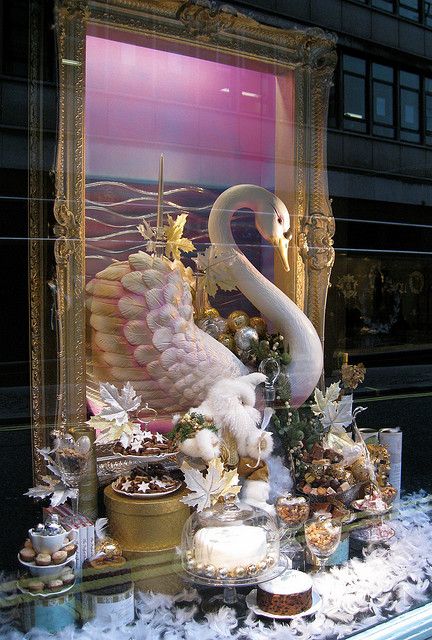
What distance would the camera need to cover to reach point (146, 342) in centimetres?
278

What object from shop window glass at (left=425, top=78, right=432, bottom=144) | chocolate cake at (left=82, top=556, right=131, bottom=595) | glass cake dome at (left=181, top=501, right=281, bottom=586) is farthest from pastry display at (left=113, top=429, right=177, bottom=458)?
shop window glass at (left=425, top=78, right=432, bottom=144)

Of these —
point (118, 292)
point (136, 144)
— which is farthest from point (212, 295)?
point (136, 144)

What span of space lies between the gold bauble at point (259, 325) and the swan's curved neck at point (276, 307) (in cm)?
4

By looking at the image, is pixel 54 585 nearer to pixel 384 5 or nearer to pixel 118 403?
pixel 118 403

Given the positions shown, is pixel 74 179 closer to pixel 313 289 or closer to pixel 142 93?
pixel 142 93

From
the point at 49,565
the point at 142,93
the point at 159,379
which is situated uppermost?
the point at 142,93

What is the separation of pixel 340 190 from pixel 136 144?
980mm

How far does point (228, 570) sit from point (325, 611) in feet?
1.22

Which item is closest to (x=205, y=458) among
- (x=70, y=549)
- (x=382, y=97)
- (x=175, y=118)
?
(x=70, y=549)

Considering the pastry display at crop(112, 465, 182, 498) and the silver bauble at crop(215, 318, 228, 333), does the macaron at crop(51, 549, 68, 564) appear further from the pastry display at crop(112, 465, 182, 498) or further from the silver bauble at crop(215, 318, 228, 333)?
the silver bauble at crop(215, 318, 228, 333)

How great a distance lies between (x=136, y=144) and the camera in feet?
9.21

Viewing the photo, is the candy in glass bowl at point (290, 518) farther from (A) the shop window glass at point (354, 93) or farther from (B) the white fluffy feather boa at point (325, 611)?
(A) the shop window glass at point (354, 93)

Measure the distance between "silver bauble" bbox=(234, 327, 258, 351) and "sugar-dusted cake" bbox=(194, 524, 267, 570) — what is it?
848 millimetres

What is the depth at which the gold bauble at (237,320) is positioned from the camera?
304 cm
